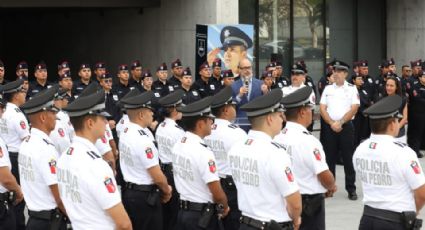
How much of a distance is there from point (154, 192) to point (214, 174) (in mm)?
1137

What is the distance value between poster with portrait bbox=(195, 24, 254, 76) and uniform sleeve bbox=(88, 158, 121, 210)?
1033 centimetres

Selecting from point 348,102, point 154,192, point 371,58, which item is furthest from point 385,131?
point 371,58

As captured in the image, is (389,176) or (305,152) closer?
(389,176)

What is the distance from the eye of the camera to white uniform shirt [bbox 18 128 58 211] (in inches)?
281

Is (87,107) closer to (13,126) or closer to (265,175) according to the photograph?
(265,175)

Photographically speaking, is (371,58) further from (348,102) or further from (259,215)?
(259,215)

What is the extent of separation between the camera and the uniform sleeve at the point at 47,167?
23.3ft

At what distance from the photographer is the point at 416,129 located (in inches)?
698

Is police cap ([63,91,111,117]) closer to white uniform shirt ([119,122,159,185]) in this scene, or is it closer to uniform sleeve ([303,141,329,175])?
white uniform shirt ([119,122,159,185])

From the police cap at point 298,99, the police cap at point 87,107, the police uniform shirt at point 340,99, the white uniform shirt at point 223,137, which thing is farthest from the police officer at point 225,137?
the police uniform shirt at point 340,99

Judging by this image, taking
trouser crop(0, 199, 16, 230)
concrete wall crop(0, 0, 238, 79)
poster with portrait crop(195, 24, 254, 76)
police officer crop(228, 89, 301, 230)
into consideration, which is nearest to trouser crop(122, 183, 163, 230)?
trouser crop(0, 199, 16, 230)

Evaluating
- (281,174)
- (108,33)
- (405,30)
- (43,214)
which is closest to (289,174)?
(281,174)

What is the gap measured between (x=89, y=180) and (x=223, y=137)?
2808 millimetres

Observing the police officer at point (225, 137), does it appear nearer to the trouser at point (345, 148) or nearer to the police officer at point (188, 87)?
the trouser at point (345, 148)
